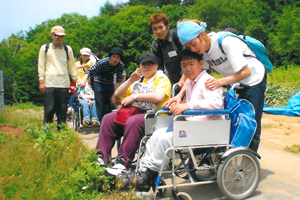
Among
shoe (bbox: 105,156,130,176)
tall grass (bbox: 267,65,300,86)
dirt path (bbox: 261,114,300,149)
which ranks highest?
tall grass (bbox: 267,65,300,86)

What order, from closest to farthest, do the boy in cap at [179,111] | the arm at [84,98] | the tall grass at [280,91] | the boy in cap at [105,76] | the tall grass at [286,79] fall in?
the boy in cap at [179,111] → the boy in cap at [105,76] → the arm at [84,98] → the tall grass at [280,91] → the tall grass at [286,79]

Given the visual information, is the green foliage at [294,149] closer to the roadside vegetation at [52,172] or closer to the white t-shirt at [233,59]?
the white t-shirt at [233,59]

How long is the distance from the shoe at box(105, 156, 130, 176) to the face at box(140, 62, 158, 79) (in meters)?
1.02

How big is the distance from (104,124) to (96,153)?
0.35 metres

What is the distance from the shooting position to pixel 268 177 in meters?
3.90

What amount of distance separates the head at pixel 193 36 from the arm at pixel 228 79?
36cm

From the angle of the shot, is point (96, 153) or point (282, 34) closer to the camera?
point (96, 153)

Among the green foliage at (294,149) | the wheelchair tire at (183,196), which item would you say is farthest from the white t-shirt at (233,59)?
the green foliage at (294,149)

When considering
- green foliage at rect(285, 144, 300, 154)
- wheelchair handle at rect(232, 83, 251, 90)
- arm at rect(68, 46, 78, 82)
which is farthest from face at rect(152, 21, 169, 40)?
green foliage at rect(285, 144, 300, 154)

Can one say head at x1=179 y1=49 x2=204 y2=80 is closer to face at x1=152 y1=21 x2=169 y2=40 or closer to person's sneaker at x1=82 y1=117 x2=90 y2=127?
face at x1=152 y1=21 x2=169 y2=40

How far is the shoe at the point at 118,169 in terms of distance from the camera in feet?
11.0

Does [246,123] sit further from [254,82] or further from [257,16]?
[257,16]

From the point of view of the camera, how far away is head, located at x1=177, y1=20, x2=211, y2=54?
126 inches

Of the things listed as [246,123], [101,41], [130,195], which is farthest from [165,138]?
[101,41]
